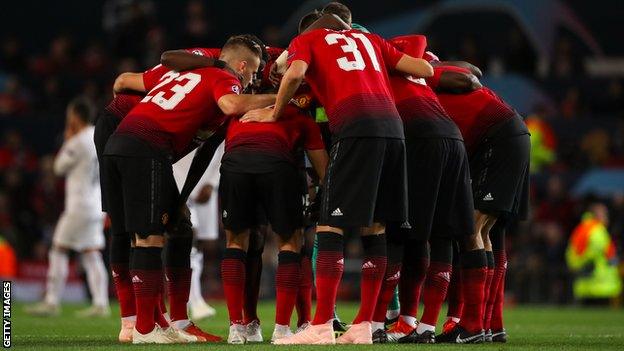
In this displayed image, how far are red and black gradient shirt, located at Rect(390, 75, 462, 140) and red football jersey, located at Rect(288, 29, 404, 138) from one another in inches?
10.9

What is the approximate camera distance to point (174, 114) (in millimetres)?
8586

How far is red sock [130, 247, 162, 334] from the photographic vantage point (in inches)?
334

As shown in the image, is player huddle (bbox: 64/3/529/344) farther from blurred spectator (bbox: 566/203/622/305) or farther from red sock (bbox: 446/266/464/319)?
blurred spectator (bbox: 566/203/622/305)

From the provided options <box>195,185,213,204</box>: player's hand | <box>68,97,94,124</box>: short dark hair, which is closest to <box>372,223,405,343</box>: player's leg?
<box>195,185,213,204</box>: player's hand

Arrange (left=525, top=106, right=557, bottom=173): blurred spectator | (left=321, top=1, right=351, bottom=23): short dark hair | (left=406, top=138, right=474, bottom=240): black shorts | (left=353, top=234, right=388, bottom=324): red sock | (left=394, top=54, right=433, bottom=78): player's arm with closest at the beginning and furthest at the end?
(left=353, top=234, right=388, bottom=324): red sock < (left=394, top=54, right=433, bottom=78): player's arm < (left=406, top=138, right=474, bottom=240): black shorts < (left=321, top=1, right=351, bottom=23): short dark hair < (left=525, top=106, right=557, bottom=173): blurred spectator

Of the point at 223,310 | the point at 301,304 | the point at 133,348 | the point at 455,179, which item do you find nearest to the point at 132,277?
the point at 133,348

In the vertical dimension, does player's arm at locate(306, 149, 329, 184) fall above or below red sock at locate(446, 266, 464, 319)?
above

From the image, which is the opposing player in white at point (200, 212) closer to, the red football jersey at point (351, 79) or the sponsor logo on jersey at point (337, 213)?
the red football jersey at point (351, 79)

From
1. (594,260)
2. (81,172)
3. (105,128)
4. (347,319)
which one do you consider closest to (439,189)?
(105,128)

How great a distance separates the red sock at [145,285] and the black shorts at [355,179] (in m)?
1.27

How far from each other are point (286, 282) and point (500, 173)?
183 cm

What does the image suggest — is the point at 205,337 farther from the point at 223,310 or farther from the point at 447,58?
the point at 447,58

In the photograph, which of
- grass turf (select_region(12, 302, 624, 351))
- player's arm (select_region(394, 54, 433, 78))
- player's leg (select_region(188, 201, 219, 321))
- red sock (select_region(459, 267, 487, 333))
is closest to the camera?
grass turf (select_region(12, 302, 624, 351))

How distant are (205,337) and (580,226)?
10.8 metres
